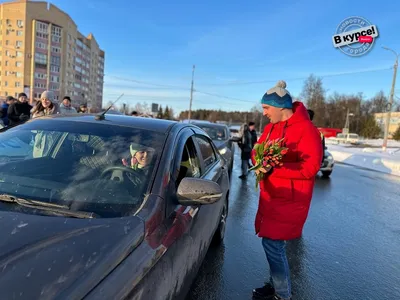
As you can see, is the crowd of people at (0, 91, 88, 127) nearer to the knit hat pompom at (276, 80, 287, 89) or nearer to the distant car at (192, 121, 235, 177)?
the distant car at (192, 121, 235, 177)

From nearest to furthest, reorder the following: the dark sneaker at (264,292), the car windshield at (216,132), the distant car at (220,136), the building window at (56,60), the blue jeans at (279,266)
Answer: the blue jeans at (279,266), the dark sneaker at (264,292), the distant car at (220,136), the car windshield at (216,132), the building window at (56,60)

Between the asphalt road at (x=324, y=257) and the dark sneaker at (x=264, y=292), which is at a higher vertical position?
the dark sneaker at (x=264, y=292)

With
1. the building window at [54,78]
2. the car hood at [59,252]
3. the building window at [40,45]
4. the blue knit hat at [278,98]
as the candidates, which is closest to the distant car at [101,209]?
the car hood at [59,252]

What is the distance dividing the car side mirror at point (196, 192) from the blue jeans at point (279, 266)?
1.05 m

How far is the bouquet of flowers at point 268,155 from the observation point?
2594 mm

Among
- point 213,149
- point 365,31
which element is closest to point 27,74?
point 365,31

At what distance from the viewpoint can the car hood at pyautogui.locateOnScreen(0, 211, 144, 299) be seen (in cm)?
122

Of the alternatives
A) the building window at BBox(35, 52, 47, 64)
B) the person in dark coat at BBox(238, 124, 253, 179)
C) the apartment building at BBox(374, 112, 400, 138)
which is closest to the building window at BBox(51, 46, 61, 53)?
the building window at BBox(35, 52, 47, 64)

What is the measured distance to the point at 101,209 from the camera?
5.88ft

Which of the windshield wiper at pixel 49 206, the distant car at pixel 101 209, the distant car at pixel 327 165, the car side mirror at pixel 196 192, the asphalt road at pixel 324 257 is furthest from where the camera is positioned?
the distant car at pixel 327 165

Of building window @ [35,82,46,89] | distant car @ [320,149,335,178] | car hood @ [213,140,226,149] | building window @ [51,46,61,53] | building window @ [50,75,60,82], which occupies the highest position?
building window @ [51,46,61,53]

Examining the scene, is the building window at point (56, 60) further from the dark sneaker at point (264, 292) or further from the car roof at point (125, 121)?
the dark sneaker at point (264, 292)

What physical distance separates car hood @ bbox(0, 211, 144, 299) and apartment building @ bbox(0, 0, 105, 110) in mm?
77871

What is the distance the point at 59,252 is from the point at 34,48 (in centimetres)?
9475
